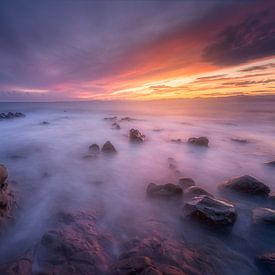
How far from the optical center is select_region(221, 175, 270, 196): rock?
6277 millimetres

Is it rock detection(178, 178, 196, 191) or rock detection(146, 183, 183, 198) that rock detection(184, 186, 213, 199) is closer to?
rock detection(146, 183, 183, 198)

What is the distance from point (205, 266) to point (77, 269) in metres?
2.24

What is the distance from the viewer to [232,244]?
4.40m

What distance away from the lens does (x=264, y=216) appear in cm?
507

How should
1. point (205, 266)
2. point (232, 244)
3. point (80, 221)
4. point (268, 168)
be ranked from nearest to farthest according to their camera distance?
1. point (205, 266)
2. point (232, 244)
3. point (80, 221)
4. point (268, 168)

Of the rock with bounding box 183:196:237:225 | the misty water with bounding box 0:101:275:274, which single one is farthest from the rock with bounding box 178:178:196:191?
the rock with bounding box 183:196:237:225

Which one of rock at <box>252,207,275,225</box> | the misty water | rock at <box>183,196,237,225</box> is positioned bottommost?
the misty water

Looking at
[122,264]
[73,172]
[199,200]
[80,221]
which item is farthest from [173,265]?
[73,172]

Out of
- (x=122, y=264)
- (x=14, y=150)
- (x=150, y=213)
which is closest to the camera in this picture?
(x=122, y=264)

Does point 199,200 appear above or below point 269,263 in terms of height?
above

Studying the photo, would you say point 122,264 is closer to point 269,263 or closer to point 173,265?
point 173,265

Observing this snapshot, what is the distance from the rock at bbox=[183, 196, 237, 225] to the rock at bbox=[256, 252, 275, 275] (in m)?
0.96

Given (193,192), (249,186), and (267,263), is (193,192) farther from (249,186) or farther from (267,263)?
(267,263)

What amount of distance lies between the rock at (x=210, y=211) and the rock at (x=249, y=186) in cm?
169
